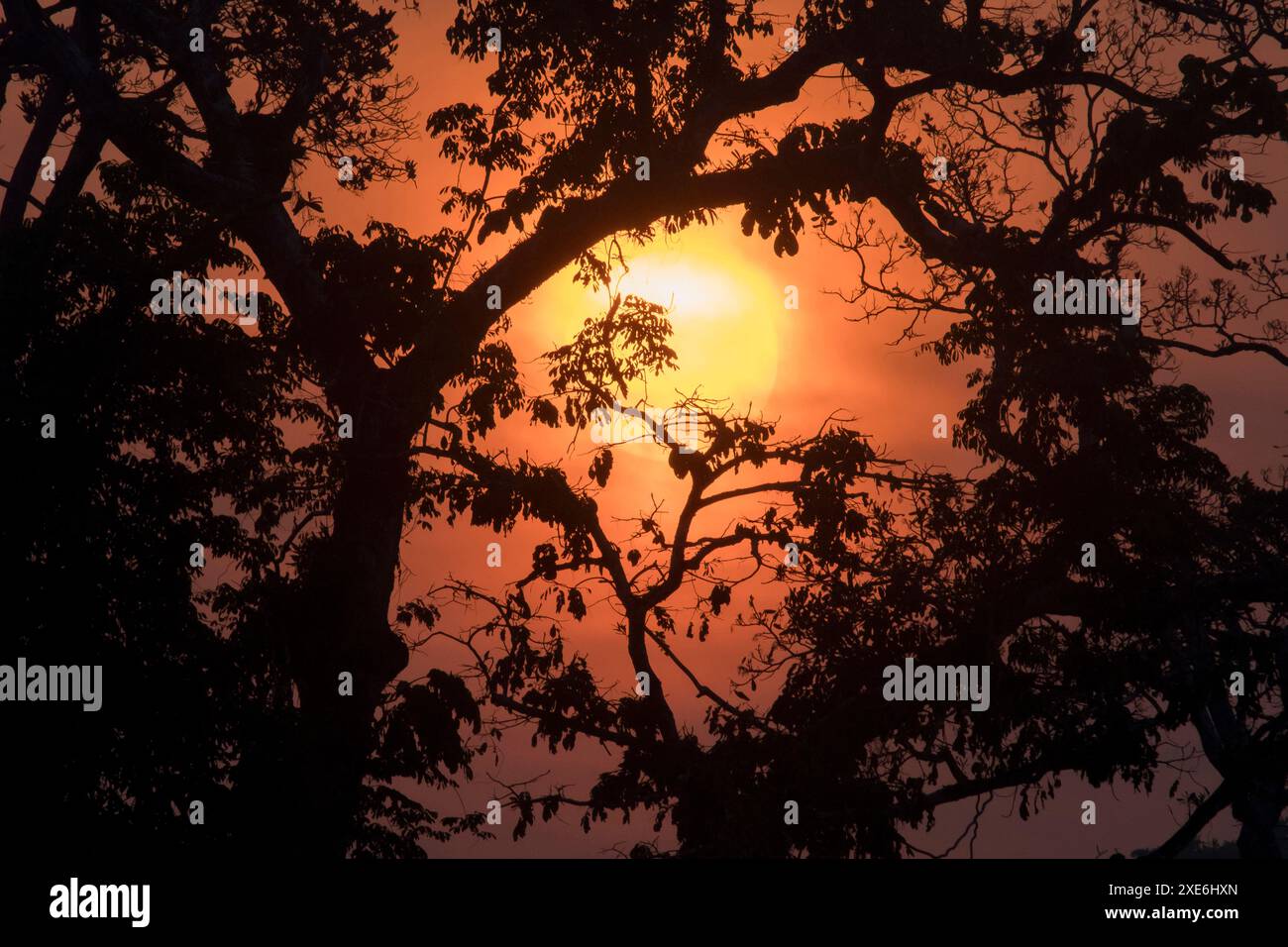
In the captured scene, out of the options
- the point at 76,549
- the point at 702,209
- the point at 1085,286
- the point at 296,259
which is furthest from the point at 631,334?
the point at 76,549

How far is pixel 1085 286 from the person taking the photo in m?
9.88

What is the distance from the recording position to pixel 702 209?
1054 centimetres

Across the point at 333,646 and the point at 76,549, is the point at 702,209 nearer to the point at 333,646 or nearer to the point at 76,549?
the point at 333,646

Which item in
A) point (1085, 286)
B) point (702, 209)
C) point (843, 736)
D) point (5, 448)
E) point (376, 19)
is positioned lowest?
point (843, 736)

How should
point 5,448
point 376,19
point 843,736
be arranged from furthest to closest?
1. point 376,19
2. point 843,736
3. point 5,448

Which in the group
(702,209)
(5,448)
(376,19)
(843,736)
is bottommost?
(843,736)

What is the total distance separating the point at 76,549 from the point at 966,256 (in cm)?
730

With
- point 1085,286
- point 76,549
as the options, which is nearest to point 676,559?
point 1085,286
